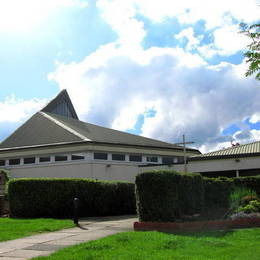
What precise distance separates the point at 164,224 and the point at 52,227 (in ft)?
12.8

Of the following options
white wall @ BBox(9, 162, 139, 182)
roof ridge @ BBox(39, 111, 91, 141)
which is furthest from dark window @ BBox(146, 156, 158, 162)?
roof ridge @ BBox(39, 111, 91, 141)

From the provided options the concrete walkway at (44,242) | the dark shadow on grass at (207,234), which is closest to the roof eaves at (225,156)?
the concrete walkway at (44,242)

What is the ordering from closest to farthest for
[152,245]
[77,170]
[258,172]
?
1. [152,245]
2. [258,172]
3. [77,170]

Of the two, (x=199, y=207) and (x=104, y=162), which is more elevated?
(x=104, y=162)

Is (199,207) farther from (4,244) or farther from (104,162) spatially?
(104,162)

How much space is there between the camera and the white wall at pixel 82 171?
28.4 m

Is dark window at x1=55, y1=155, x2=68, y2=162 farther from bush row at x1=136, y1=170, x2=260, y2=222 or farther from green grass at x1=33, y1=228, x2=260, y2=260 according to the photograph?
green grass at x1=33, y1=228, x2=260, y2=260

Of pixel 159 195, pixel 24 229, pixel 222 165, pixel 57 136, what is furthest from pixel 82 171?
pixel 159 195

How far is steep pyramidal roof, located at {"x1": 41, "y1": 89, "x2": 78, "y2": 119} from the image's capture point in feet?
140

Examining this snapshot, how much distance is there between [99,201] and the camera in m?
18.0

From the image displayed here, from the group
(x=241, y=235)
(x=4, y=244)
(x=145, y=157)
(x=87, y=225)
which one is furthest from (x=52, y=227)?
(x=145, y=157)

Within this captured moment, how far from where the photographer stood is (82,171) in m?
28.5

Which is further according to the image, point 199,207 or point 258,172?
point 258,172

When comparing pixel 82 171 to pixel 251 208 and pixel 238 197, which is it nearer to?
pixel 238 197
